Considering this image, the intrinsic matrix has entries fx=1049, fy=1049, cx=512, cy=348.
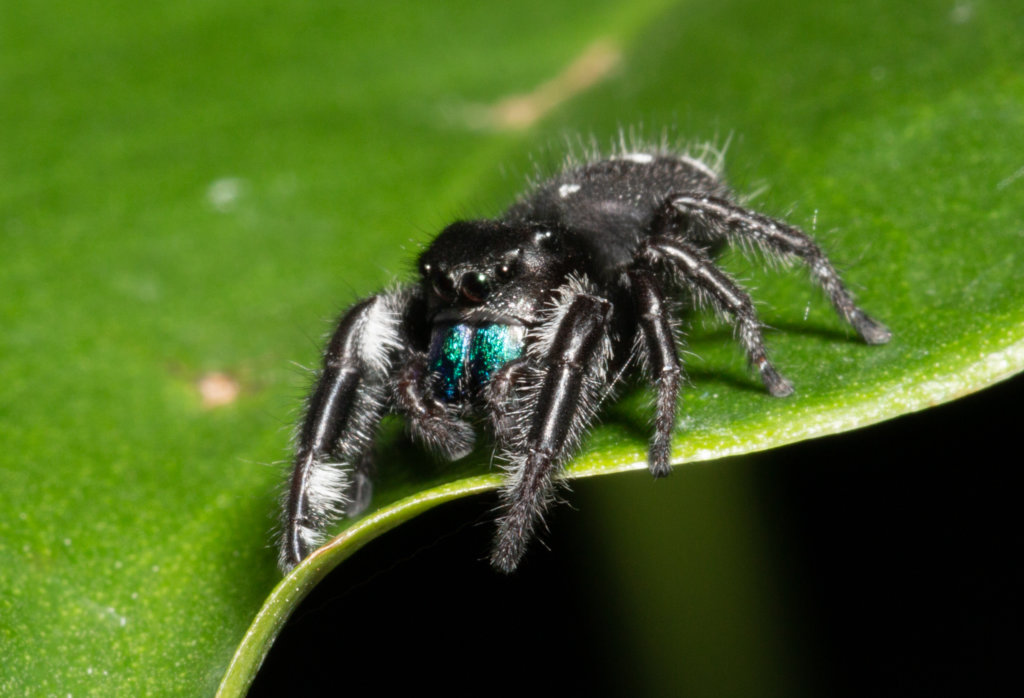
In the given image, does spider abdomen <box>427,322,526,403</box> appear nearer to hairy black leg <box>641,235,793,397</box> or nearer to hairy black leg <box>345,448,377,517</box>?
hairy black leg <box>345,448,377,517</box>

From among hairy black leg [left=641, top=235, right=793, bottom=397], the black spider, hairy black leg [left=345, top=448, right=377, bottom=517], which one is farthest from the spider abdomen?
hairy black leg [left=641, top=235, right=793, bottom=397]

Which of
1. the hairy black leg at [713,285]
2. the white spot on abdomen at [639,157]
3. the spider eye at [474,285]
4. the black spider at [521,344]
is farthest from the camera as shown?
the white spot on abdomen at [639,157]

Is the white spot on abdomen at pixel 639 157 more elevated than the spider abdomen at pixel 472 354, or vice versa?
the white spot on abdomen at pixel 639 157

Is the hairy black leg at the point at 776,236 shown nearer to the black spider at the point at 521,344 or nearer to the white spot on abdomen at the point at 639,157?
the black spider at the point at 521,344

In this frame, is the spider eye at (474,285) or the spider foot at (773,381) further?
the spider eye at (474,285)

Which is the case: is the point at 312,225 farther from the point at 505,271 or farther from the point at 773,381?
the point at 773,381

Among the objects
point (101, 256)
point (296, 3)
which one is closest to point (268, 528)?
point (101, 256)

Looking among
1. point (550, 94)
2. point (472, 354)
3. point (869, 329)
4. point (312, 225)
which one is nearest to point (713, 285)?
point (869, 329)

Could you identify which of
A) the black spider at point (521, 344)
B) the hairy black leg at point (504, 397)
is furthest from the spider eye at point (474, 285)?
the hairy black leg at point (504, 397)

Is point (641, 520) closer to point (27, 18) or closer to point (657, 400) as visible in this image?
point (657, 400)
